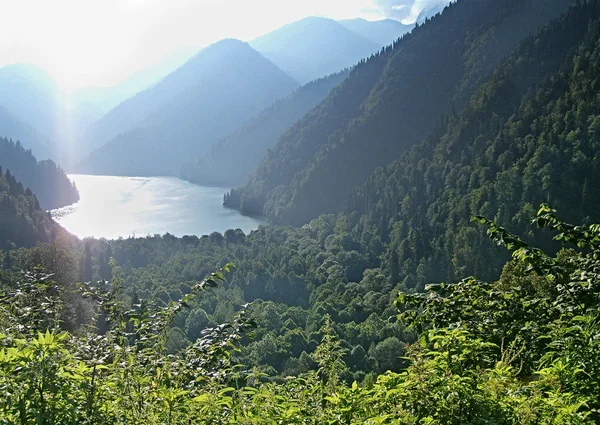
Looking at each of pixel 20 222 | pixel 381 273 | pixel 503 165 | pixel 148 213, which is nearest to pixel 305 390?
pixel 381 273

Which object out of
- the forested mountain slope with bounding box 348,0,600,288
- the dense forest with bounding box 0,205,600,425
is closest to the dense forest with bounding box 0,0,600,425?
the dense forest with bounding box 0,205,600,425

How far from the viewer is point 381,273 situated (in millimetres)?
62656

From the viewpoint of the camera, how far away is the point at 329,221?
91.1 meters

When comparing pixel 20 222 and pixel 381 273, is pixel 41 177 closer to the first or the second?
pixel 20 222

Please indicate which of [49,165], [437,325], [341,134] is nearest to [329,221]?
[341,134]

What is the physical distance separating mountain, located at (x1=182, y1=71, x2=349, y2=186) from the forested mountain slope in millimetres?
97339

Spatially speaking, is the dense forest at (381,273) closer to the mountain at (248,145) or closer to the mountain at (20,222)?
the mountain at (20,222)

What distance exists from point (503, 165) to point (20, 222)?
2497 inches

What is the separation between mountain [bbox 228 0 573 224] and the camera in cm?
8931

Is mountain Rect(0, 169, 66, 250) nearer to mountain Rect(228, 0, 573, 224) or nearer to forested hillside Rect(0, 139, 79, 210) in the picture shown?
mountain Rect(228, 0, 573, 224)

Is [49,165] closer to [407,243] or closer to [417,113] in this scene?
[417,113]

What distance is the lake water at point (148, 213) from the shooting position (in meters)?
101

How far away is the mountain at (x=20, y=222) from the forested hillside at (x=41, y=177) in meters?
61.9

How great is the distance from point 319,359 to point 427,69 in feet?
347
